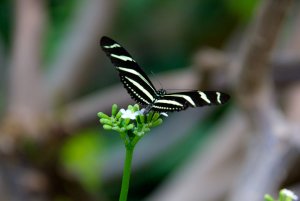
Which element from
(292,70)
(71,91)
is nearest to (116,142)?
(71,91)

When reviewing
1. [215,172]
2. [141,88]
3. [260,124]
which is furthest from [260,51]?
[215,172]

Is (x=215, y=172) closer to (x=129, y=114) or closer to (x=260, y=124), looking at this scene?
(x=260, y=124)

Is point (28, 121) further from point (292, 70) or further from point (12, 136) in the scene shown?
point (292, 70)

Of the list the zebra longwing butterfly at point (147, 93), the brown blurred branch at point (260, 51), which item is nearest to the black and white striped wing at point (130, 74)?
the zebra longwing butterfly at point (147, 93)

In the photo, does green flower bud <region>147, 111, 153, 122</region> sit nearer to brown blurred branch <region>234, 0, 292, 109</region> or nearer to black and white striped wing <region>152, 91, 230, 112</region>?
black and white striped wing <region>152, 91, 230, 112</region>

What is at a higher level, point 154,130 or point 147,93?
point 147,93

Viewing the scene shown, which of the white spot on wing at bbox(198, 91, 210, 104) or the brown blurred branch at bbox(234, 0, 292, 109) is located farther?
the brown blurred branch at bbox(234, 0, 292, 109)

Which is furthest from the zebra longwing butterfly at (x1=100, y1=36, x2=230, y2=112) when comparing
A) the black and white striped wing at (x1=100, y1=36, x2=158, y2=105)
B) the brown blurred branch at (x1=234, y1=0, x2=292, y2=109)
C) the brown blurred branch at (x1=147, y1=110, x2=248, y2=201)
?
the brown blurred branch at (x1=147, y1=110, x2=248, y2=201)
